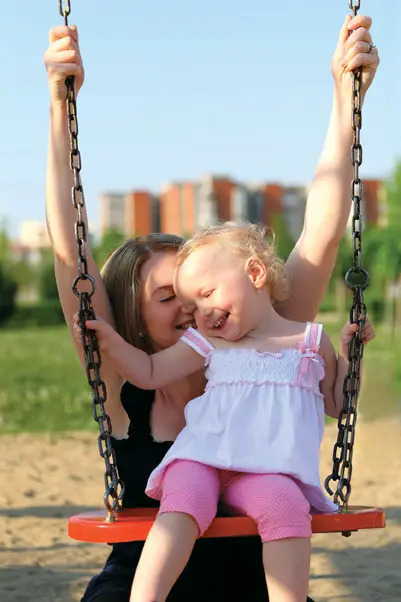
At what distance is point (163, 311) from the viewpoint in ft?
9.50

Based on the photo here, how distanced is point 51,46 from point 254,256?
793 millimetres

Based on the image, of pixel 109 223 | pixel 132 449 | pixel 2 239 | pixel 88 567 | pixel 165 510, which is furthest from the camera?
pixel 109 223


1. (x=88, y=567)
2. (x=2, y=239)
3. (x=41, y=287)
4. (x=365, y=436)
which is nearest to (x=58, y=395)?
(x=365, y=436)

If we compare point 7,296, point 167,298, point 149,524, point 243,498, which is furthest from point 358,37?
point 7,296

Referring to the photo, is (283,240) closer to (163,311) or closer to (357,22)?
(357,22)

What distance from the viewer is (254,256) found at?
2770 mm

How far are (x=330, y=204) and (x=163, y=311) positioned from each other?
571 mm

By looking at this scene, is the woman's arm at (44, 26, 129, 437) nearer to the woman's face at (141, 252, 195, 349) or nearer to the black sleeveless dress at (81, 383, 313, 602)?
the woman's face at (141, 252, 195, 349)

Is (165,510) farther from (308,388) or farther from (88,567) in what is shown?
(88,567)

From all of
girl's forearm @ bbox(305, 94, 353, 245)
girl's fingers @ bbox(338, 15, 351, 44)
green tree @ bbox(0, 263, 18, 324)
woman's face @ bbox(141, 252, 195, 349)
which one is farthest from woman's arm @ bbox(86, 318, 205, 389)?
green tree @ bbox(0, 263, 18, 324)

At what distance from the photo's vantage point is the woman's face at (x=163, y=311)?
9.51ft

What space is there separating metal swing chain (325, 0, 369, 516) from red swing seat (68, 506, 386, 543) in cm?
10

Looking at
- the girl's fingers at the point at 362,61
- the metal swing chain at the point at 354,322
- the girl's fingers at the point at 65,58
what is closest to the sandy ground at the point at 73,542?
the metal swing chain at the point at 354,322

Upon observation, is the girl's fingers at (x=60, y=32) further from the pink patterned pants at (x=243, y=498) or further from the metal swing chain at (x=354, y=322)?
the pink patterned pants at (x=243, y=498)
